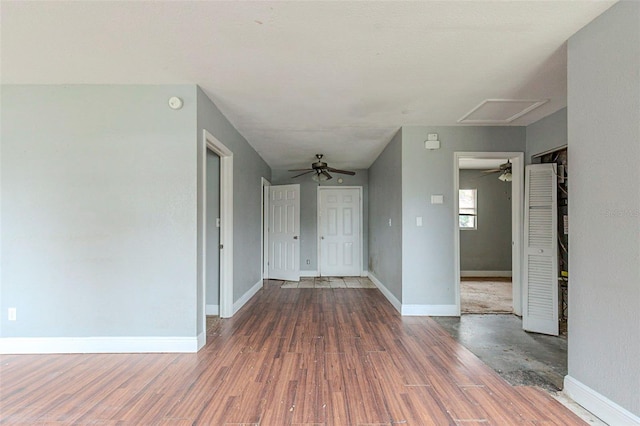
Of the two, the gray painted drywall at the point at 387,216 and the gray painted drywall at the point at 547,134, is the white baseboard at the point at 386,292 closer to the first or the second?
the gray painted drywall at the point at 387,216

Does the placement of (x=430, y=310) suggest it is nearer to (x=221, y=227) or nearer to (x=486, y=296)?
(x=486, y=296)

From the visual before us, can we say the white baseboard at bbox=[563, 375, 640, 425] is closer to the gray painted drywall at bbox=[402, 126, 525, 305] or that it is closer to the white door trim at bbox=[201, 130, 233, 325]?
the gray painted drywall at bbox=[402, 126, 525, 305]

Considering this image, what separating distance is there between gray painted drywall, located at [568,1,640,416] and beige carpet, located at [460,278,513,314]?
7.21ft

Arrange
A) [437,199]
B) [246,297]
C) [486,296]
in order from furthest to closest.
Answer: [486,296]
[246,297]
[437,199]

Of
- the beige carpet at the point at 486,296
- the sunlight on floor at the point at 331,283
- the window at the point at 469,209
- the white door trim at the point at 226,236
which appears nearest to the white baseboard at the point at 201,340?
the white door trim at the point at 226,236

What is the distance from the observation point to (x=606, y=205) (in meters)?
1.75

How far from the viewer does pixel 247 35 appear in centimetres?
196

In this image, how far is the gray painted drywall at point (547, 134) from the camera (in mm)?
3230

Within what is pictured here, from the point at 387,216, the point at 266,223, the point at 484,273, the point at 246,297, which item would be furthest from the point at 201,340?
the point at 484,273

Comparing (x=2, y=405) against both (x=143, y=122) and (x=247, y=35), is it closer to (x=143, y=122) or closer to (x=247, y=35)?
(x=143, y=122)

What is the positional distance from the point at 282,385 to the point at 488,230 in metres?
6.25

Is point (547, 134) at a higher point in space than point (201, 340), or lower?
higher

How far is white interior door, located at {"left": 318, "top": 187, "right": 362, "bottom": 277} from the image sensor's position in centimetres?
666

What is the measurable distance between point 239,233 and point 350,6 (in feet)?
10.1
